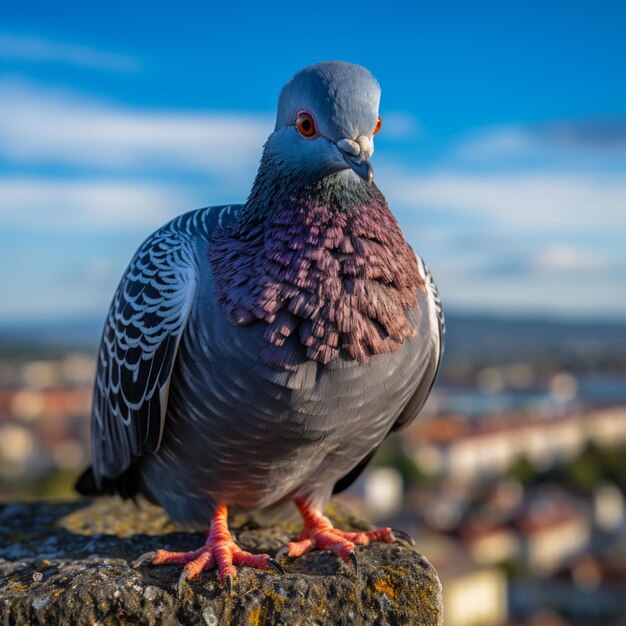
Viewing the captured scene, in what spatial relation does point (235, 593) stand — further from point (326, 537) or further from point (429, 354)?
point (429, 354)

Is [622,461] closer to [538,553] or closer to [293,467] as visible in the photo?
[538,553]

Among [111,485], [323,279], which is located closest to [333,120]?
[323,279]

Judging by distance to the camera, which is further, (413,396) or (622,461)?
(622,461)

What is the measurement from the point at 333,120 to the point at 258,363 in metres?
1.24

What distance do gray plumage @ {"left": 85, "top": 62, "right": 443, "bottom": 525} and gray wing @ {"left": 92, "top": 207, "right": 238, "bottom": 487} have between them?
0.01m

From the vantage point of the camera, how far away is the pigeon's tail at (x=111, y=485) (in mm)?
5812

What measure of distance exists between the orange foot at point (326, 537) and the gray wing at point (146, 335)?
3.28 feet

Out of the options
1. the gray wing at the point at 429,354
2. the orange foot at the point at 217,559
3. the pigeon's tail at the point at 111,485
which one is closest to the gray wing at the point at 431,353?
the gray wing at the point at 429,354

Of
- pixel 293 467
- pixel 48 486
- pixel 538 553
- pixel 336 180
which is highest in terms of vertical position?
pixel 336 180

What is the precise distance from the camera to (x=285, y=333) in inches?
171

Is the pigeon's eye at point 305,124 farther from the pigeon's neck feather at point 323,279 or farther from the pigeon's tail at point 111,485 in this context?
the pigeon's tail at point 111,485

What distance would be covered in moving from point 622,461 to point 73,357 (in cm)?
13978

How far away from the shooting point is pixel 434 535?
58.3m

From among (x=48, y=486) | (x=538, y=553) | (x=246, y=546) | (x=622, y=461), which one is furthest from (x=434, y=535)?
(x=246, y=546)
